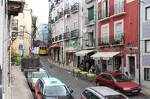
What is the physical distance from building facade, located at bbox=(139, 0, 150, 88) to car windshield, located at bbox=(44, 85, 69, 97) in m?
14.5

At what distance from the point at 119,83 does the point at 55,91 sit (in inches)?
345

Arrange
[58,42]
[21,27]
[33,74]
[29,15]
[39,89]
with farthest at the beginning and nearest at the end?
[58,42]
[29,15]
[21,27]
[33,74]
[39,89]

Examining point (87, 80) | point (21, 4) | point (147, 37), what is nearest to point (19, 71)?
point (87, 80)

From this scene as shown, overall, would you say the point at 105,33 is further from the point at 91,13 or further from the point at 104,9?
the point at 91,13

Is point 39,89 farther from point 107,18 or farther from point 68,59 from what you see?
point 68,59

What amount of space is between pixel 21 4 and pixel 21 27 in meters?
43.8

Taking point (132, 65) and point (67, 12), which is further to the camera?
point (67, 12)

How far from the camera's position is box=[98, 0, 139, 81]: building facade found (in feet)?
116

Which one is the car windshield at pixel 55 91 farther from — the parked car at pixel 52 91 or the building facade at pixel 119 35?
the building facade at pixel 119 35

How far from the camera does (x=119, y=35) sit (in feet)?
127

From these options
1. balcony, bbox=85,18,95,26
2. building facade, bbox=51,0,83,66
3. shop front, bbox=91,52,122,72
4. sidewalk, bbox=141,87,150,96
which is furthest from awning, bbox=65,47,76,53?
sidewalk, bbox=141,87,150,96

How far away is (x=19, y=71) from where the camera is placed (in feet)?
137

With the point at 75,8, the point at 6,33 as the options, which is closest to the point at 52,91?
the point at 6,33

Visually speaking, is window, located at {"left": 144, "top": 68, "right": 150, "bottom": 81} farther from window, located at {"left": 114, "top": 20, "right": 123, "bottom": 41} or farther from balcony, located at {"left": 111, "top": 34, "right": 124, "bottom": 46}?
window, located at {"left": 114, "top": 20, "right": 123, "bottom": 41}
